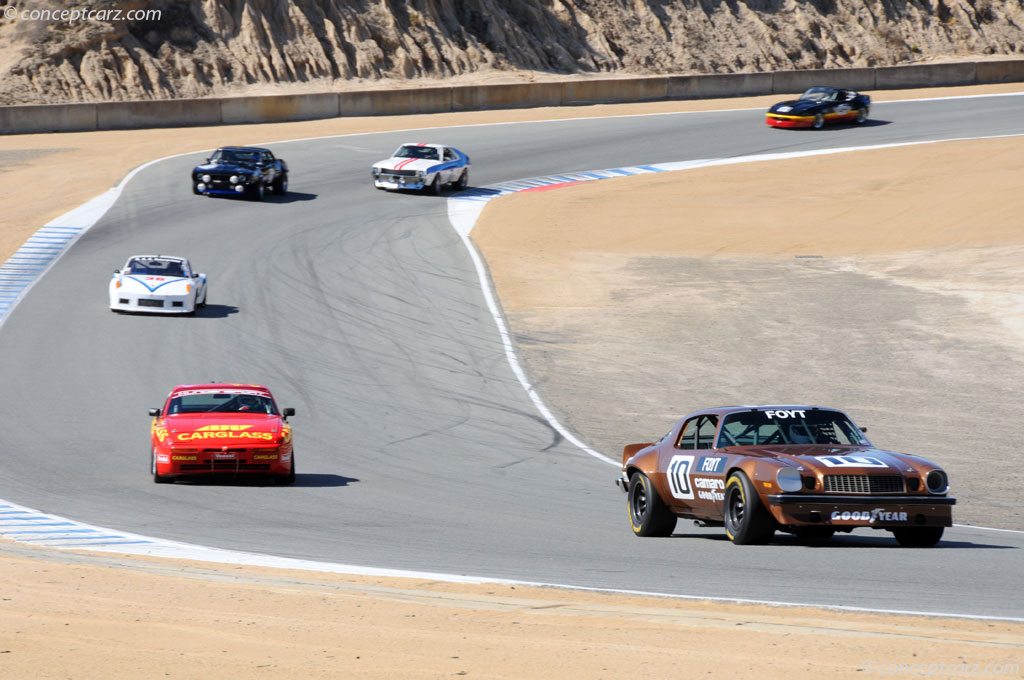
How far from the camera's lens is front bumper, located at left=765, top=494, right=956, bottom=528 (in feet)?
36.0

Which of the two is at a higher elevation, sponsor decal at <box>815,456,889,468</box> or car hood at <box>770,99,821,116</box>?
sponsor decal at <box>815,456,889,468</box>

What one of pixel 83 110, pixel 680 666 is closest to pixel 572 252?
pixel 83 110

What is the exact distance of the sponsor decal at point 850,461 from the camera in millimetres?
11211

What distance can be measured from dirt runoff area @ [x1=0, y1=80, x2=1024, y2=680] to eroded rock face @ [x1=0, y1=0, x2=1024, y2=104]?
7.18 meters

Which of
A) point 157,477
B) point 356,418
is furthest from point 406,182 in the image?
point 157,477

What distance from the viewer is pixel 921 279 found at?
110 ft

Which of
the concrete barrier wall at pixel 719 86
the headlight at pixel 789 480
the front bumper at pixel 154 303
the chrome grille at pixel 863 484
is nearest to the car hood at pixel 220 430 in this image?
the headlight at pixel 789 480

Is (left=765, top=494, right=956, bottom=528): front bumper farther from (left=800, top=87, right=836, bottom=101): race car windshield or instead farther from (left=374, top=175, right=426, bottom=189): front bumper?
(left=800, top=87, right=836, bottom=101): race car windshield

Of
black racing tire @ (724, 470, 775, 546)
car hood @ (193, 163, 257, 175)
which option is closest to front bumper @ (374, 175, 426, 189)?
car hood @ (193, 163, 257, 175)

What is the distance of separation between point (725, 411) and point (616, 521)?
2.12m

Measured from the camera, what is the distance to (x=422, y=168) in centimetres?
4334

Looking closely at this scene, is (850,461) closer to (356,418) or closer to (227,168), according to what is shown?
(356,418)

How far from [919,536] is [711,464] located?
1.85m

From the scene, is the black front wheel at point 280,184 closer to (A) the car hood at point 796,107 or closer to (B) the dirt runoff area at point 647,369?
(B) the dirt runoff area at point 647,369
